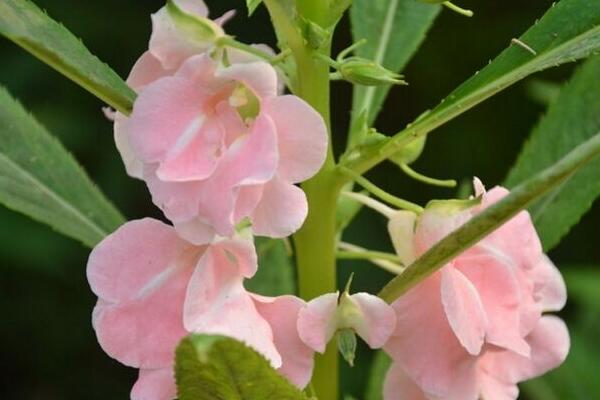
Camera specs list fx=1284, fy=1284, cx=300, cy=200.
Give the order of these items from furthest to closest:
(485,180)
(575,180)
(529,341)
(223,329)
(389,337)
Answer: (485,180), (575,180), (529,341), (389,337), (223,329)

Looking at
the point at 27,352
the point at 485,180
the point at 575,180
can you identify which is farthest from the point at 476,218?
the point at 27,352

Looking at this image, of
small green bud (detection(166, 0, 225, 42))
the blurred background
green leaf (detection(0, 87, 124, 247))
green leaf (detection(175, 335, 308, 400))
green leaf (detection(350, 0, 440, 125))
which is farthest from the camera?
the blurred background

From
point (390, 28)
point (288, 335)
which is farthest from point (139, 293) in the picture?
point (390, 28)

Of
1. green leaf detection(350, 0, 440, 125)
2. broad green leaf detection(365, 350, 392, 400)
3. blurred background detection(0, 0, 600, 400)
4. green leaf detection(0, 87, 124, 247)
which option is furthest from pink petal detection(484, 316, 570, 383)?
blurred background detection(0, 0, 600, 400)

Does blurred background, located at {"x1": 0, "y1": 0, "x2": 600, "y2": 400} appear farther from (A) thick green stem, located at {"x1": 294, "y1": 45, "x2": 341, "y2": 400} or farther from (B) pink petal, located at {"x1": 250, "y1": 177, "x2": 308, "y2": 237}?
(B) pink petal, located at {"x1": 250, "y1": 177, "x2": 308, "y2": 237}

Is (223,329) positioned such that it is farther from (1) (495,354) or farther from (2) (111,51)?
(2) (111,51)

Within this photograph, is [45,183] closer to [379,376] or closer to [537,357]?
[379,376]
